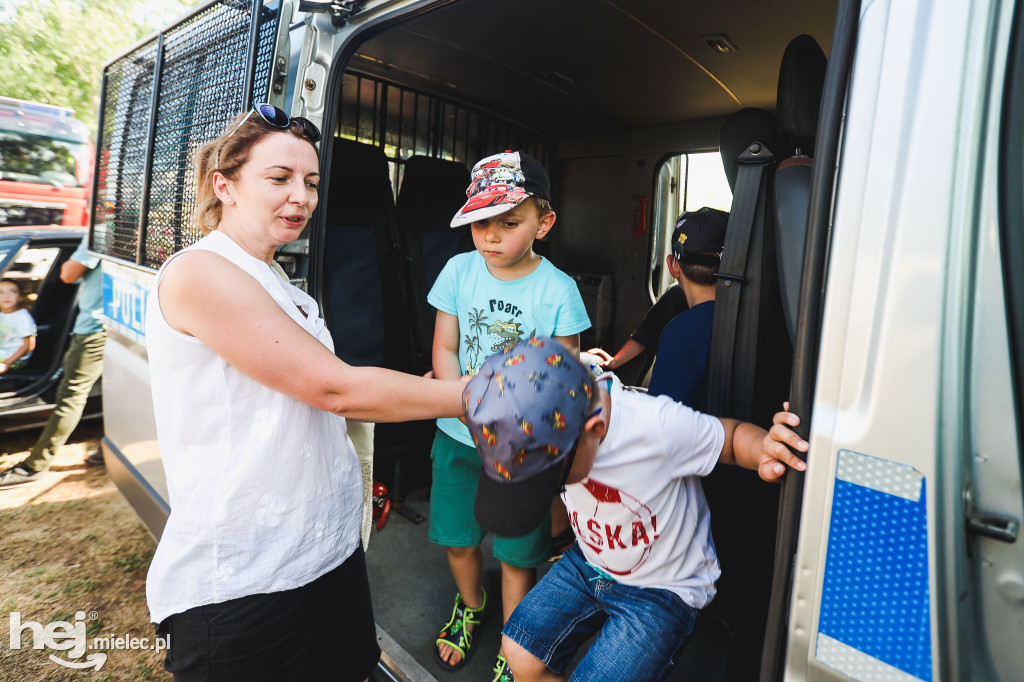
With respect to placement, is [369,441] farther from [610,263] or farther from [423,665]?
[610,263]

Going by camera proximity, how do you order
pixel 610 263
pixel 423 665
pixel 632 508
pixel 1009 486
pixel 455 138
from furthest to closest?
pixel 610 263, pixel 455 138, pixel 423 665, pixel 632 508, pixel 1009 486

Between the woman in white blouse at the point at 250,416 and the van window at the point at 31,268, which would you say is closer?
the woman in white blouse at the point at 250,416

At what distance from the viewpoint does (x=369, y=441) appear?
177cm

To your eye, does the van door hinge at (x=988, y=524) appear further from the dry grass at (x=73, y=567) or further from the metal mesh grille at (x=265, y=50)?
the dry grass at (x=73, y=567)

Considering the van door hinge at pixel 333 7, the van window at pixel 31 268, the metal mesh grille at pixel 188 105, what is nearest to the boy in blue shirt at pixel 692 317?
the van door hinge at pixel 333 7

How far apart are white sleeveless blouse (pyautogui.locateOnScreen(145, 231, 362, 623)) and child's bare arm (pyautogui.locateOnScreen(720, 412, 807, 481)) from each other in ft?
2.86

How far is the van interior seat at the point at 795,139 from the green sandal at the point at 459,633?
4.95ft

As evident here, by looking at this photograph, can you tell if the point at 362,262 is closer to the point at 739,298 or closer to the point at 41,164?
the point at 739,298

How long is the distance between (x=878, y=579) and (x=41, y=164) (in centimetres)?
1102

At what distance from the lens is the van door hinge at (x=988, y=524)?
76 centimetres

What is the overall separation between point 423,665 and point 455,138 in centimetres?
304

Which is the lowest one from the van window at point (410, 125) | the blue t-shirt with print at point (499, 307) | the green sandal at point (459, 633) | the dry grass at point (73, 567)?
the dry grass at point (73, 567)

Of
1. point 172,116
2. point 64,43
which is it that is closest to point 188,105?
point 172,116

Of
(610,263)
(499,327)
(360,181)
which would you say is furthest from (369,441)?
(610,263)
